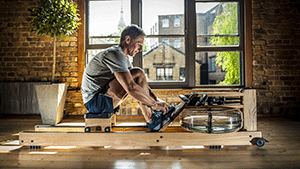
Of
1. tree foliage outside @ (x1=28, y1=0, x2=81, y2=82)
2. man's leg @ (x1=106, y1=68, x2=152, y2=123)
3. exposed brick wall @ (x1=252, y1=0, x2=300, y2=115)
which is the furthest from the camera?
exposed brick wall @ (x1=252, y1=0, x2=300, y2=115)

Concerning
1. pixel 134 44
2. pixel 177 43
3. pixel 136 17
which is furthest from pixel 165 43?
pixel 134 44

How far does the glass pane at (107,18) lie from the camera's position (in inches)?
149

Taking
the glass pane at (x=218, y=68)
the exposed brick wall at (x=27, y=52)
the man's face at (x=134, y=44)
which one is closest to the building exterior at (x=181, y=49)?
the glass pane at (x=218, y=68)

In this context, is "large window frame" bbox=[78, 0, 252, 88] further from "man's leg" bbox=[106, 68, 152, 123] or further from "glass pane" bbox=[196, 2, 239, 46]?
→ "man's leg" bbox=[106, 68, 152, 123]

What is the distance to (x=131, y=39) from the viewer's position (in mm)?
1817

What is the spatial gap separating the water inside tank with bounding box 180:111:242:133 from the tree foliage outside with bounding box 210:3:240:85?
204 cm

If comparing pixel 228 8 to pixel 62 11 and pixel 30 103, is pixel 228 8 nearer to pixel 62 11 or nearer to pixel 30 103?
pixel 62 11

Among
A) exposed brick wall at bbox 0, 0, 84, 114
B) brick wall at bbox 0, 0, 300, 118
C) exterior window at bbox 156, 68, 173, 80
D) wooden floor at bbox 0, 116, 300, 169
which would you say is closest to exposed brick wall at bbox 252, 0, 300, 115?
brick wall at bbox 0, 0, 300, 118

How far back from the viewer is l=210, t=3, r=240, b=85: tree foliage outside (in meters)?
3.69

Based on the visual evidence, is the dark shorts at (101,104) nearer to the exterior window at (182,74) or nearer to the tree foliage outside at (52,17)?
the tree foliage outside at (52,17)

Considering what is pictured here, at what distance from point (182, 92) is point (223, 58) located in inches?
38.2

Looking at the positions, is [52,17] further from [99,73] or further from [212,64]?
[212,64]

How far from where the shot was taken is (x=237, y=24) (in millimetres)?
3703

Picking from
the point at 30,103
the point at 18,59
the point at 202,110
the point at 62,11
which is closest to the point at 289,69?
the point at 202,110
